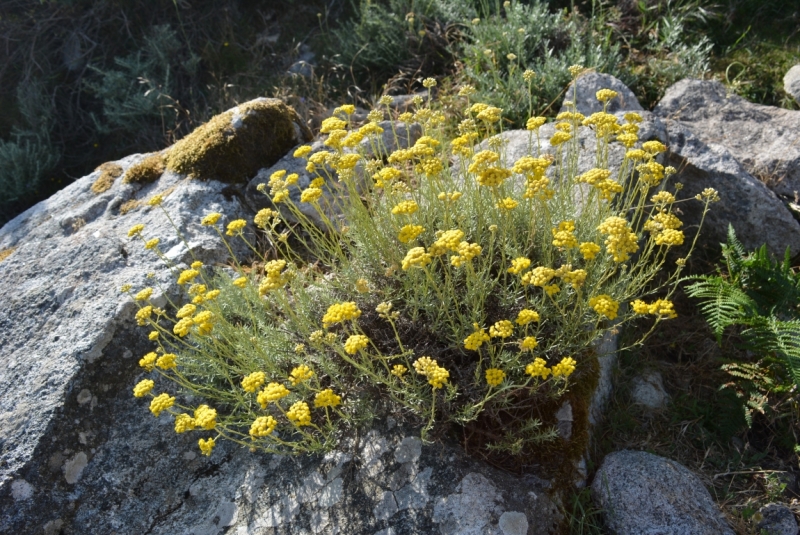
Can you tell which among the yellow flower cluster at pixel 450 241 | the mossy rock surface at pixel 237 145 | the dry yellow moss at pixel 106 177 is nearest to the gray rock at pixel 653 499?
the yellow flower cluster at pixel 450 241

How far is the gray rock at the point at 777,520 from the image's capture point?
9.00 feet

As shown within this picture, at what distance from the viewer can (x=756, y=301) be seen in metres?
3.31

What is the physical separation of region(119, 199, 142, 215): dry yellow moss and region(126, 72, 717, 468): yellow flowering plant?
4.12ft

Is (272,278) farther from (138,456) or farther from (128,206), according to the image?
(128,206)

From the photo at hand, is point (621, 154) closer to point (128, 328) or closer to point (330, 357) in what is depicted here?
point (330, 357)

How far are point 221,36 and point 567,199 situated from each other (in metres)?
5.00

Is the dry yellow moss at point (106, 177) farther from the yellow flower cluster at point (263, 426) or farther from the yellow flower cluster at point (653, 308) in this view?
the yellow flower cluster at point (653, 308)

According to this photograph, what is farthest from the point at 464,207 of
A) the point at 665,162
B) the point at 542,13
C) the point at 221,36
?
the point at 221,36

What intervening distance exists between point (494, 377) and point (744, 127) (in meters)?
3.31

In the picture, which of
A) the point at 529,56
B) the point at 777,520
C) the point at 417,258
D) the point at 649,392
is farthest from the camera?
the point at 529,56

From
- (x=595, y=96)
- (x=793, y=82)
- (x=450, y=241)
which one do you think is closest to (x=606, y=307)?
(x=450, y=241)

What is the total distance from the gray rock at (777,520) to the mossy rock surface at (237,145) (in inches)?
149

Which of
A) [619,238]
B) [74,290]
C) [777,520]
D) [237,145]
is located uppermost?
[619,238]

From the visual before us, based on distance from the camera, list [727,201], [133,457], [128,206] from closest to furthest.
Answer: [133,457] → [727,201] → [128,206]
